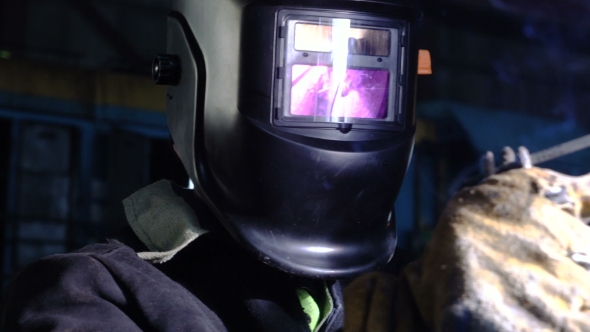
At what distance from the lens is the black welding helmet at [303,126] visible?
701 mm

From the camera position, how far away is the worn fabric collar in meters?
0.70

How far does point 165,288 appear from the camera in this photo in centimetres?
65

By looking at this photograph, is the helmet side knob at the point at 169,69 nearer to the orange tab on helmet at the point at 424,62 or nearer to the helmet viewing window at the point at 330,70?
the helmet viewing window at the point at 330,70

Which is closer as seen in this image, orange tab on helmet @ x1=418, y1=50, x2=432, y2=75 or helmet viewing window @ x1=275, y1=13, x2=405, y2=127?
helmet viewing window @ x1=275, y1=13, x2=405, y2=127

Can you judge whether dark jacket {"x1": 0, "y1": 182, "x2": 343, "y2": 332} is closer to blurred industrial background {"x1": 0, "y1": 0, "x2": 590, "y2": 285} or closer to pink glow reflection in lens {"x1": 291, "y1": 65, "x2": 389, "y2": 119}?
pink glow reflection in lens {"x1": 291, "y1": 65, "x2": 389, "y2": 119}

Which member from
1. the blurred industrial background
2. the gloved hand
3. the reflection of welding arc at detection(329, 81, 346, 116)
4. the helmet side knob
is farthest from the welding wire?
the blurred industrial background

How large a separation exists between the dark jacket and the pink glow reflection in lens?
153 millimetres

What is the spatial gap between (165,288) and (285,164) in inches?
6.3

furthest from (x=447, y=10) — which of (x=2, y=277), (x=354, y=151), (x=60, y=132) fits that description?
(x=2, y=277)

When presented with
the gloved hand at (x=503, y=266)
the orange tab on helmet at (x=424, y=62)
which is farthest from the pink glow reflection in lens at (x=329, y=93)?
the gloved hand at (x=503, y=266)

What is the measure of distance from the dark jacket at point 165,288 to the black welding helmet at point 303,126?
0.03 meters

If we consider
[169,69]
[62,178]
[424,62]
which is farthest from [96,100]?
[424,62]

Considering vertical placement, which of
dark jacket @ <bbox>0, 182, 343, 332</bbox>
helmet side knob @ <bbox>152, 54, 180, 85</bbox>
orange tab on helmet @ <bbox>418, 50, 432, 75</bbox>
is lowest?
dark jacket @ <bbox>0, 182, 343, 332</bbox>

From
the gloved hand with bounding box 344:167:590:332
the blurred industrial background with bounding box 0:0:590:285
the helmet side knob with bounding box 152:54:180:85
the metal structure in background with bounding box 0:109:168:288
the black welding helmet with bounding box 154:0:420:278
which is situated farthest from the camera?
the metal structure in background with bounding box 0:109:168:288
